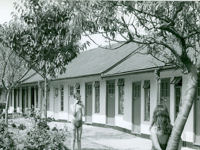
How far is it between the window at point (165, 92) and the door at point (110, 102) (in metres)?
5.73

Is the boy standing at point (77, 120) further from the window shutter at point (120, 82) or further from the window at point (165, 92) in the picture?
the window shutter at point (120, 82)

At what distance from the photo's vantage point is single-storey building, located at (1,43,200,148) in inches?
632

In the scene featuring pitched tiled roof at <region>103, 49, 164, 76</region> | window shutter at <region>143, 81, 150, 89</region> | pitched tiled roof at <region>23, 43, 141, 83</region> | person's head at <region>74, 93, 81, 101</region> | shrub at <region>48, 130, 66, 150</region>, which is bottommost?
shrub at <region>48, 130, 66, 150</region>

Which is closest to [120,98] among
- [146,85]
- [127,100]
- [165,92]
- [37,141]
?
[127,100]

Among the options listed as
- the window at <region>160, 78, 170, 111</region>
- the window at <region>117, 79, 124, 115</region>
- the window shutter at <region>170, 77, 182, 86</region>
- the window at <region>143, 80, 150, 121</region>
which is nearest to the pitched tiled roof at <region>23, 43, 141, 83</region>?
the window at <region>117, 79, 124, 115</region>

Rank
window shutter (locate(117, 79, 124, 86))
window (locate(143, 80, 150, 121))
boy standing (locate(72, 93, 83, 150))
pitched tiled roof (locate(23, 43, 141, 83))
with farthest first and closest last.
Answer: pitched tiled roof (locate(23, 43, 141, 83)) → window shutter (locate(117, 79, 124, 86)) → window (locate(143, 80, 150, 121)) → boy standing (locate(72, 93, 83, 150))

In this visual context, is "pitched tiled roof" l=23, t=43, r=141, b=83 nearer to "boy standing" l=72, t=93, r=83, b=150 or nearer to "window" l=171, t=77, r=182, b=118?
"window" l=171, t=77, r=182, b=118

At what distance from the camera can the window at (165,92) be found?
55.8 ft

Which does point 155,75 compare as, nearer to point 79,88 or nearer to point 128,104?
point 128,104

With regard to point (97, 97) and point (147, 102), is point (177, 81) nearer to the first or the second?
point (147, 102)

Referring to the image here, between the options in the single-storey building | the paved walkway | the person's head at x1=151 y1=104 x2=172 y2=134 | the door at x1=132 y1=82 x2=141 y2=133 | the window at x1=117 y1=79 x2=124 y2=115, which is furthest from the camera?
the window at x1=117 y1=79 x2=124 y2=115

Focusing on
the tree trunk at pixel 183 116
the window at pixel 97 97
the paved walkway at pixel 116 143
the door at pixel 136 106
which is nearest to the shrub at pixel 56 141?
the paved walkway at pixel 116 143

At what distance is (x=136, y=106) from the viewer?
1997 centimetres

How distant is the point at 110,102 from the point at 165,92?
21.4ft
